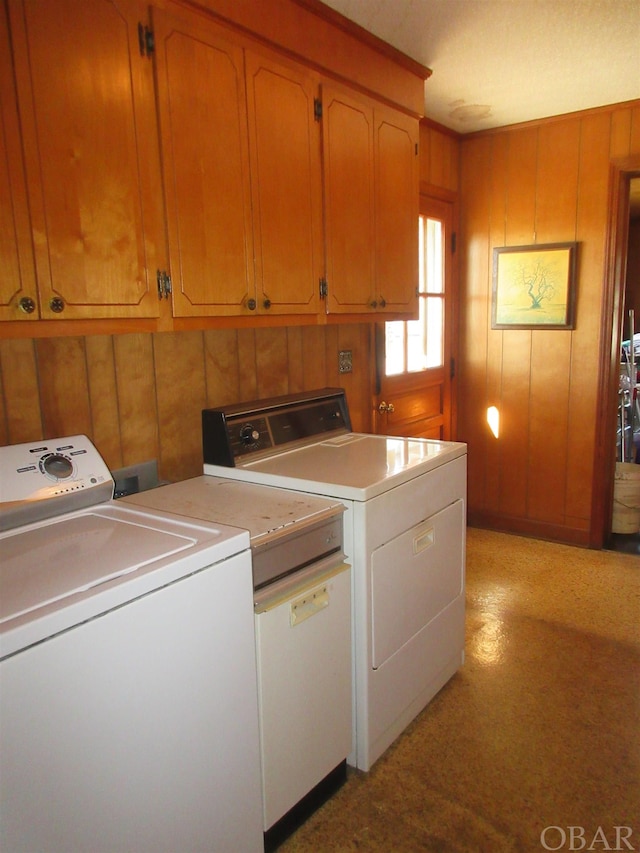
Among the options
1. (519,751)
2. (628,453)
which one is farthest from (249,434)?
(628,453)

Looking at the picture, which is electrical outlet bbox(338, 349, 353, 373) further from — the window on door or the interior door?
the window on door

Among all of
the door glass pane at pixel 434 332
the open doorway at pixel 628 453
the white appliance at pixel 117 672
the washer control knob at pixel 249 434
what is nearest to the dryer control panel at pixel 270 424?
Answer: the washer control knob at pixel 249 434

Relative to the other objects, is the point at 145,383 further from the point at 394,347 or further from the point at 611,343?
the point at 611,343

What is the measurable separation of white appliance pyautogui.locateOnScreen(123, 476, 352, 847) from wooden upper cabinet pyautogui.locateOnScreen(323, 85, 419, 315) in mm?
915

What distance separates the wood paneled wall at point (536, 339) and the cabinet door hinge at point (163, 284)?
2708 millimetres

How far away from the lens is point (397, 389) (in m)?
3.39

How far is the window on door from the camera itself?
3.39 metres

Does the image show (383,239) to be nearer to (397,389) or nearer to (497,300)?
(397,389)

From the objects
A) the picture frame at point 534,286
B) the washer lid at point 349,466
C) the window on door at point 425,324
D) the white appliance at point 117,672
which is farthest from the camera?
the picture frame at point 534,286

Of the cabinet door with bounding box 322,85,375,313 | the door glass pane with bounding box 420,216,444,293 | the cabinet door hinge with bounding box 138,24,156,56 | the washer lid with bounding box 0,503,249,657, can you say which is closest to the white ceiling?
the cabinet door with bounding box 322,85,375,313

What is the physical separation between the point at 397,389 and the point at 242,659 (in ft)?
7.19

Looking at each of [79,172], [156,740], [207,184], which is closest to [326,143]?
[207,184]

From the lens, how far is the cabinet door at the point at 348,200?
2203 millimetres

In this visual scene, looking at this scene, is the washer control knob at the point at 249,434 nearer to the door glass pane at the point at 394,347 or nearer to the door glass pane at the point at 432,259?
the door glass pane at the point at 394,347
